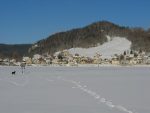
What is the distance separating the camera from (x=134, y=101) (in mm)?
15016

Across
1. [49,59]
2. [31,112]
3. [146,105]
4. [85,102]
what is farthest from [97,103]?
[49,59]

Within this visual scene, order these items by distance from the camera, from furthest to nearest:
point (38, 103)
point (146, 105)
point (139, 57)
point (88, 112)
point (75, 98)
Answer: point (139, 57), point (75, 98), point (38, 103), point (146, 105), point (88, 112)

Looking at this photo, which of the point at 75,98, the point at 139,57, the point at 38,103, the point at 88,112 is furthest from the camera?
the point at 139,57

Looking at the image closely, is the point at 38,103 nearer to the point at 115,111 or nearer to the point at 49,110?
the point at 49,110

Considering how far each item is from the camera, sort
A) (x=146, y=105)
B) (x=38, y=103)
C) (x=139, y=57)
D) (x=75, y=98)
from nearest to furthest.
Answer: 1. (x=146, y=105)
2. (x=38, y=103)
3. (x=75, y=98)
4. (x=139, y=57)

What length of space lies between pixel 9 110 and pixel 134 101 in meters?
4.67

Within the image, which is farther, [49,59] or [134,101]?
[49,59]

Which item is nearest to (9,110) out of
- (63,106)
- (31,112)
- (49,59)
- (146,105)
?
(31,112)

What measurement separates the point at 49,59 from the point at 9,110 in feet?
593

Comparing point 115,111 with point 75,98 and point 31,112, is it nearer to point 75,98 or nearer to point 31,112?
point 31,112

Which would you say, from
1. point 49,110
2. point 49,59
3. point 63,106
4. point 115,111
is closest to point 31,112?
point 49,110

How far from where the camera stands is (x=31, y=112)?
12656 millimetres

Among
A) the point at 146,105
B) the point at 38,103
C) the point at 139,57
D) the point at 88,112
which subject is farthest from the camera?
the point at 139,57

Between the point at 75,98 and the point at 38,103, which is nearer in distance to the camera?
the point at 38,103
